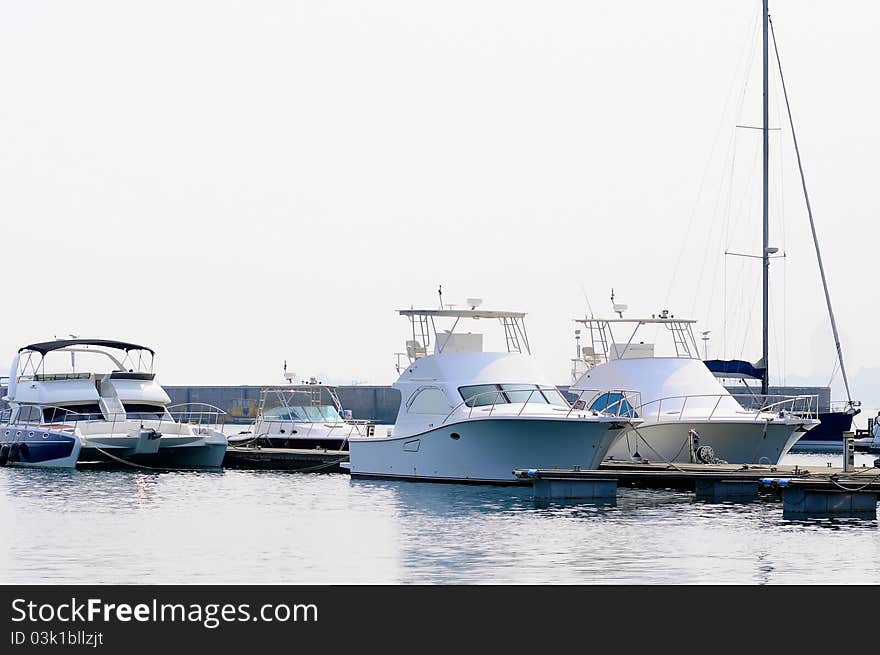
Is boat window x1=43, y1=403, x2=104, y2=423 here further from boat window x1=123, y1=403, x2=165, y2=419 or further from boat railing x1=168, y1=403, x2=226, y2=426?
boat railing x1=168, y1=403, x2=226, y2=426

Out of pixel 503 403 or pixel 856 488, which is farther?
pixel 503 403

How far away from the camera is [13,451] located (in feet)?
159

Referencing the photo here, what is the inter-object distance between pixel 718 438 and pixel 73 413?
73.2ft

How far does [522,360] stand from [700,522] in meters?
10.8

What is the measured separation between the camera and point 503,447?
36.9 metres

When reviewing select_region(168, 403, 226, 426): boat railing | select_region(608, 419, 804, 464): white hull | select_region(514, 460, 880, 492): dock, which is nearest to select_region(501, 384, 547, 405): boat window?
select_region(514, 460, 880, 492): dock

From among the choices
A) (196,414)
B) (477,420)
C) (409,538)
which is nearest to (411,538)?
(409,538)

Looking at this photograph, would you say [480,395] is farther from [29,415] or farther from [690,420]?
[29,415]

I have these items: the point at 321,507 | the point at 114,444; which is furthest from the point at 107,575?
the point at 114,444

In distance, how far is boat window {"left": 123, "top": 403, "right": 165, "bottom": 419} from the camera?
48906 millimetres

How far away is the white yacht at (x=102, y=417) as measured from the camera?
4678 centimetres

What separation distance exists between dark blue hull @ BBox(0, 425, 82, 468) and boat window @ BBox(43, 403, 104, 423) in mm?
977
